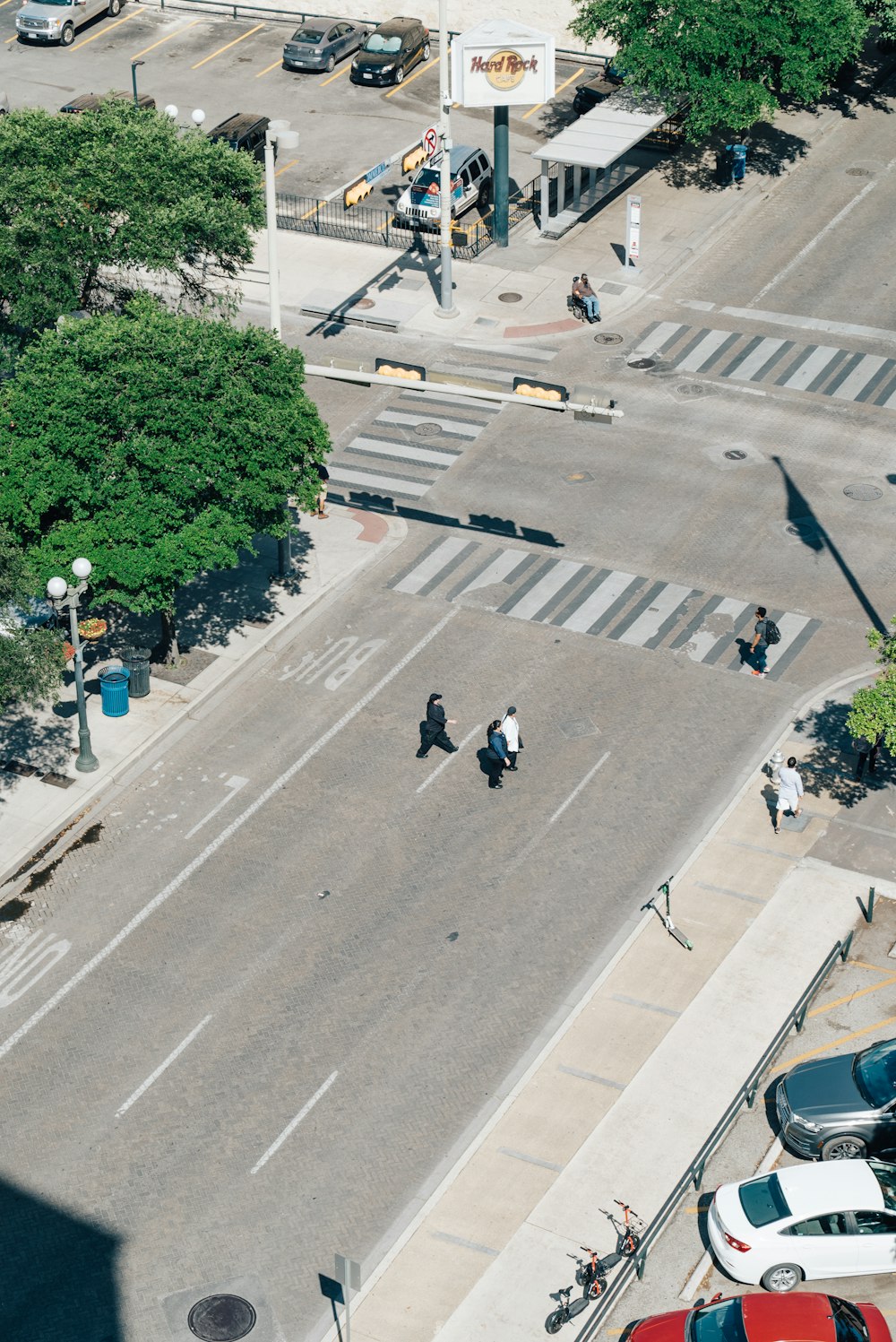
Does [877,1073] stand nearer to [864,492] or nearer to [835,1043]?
[835,1043]

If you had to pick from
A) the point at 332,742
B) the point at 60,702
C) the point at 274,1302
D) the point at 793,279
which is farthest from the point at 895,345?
the point at 274,1302

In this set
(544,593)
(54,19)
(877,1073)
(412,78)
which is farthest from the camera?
(54,19)

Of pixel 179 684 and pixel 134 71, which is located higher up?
pixel 134 71

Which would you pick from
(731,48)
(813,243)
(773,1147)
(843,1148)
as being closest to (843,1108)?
(843,1148)

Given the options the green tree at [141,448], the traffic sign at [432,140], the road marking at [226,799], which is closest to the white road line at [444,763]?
the road marking at [226,799]

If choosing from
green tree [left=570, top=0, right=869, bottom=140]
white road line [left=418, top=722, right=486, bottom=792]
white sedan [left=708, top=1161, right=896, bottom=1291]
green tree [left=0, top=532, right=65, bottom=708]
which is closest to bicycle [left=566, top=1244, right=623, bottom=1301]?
white sedan [left=708, top=1161, right=896, bottom=1291]

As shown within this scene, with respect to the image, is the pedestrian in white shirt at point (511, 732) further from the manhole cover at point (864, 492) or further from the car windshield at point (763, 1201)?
the manhole cover at point (864, 492)

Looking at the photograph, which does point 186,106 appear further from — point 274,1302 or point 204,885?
point 274,1302

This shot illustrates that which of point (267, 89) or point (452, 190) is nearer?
point (452, 190)
